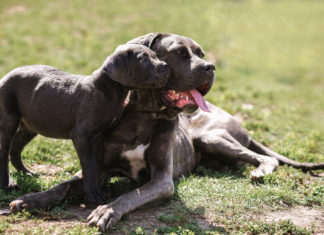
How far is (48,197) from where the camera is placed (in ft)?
15.0

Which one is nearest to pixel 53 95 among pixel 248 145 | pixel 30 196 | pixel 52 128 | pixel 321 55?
pixel 52 128

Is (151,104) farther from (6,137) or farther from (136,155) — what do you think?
(6,137)

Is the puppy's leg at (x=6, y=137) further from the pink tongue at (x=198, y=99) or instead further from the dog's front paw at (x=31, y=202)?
the pink tongue at (x=198, y=99)

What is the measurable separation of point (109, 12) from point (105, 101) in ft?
43.2

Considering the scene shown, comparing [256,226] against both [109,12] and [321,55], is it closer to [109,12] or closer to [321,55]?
[109,12]

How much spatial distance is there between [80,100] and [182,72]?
1124 millimetres

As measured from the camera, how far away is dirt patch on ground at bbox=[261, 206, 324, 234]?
4.60 m

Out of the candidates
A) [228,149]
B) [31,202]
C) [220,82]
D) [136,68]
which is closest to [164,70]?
[136,68]

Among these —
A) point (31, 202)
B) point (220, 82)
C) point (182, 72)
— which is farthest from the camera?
point (220, 82)

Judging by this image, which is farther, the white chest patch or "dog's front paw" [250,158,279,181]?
"dog's front paw" [250,158,279,181]

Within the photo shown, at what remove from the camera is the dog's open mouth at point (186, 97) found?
4.95m

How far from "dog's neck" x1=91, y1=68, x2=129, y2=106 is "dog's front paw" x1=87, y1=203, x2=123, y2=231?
1149mm

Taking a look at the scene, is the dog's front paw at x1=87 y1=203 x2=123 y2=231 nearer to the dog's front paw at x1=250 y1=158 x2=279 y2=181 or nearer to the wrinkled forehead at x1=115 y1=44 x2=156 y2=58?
the wrinkled forehead at x1=115 y1=44 x2=156 y2=58

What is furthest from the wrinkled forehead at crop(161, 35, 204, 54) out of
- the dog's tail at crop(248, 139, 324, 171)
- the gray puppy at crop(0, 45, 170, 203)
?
the dog's tail at crop(248, 139, 324, 171)
